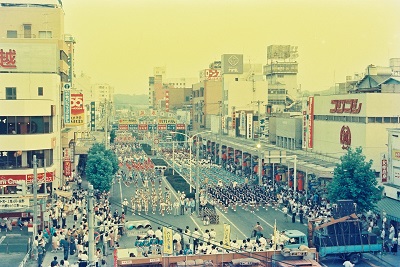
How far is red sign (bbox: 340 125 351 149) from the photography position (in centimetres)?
4125

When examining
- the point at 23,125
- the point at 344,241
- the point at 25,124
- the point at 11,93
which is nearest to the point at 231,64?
the point at 11,93

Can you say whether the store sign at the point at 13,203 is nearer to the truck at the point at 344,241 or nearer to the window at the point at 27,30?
the truck at the point at 344,241

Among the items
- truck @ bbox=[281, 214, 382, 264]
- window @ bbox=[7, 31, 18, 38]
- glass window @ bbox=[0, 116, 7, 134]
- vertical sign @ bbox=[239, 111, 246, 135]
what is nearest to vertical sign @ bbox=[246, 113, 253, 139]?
vertical sign @ bbox=[239, 111, 246, 135]

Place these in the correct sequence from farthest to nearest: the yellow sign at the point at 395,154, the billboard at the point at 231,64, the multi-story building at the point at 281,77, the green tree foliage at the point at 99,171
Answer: the multi-story building at the point at 281,77, the billboard at the point at 231,64, the green tree foliage at the point at 99,171, the yellow sign at the point at 395,154

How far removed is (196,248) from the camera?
22766 mm

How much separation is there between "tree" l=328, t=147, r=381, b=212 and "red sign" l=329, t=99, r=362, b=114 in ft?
37.9

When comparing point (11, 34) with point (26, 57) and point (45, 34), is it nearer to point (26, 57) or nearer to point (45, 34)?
point (45, 34)

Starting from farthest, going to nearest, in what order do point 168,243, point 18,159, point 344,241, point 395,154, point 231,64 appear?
point 231,64 < point 18,159 < point 395,154 < point 344,241 < point 168,243

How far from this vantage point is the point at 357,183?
1138 inches

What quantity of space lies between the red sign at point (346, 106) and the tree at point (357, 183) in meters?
11.5

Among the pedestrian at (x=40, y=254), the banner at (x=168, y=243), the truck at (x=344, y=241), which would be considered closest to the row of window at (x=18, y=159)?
the pedestrian at (x=40, y=254)

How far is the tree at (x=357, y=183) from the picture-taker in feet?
93.8

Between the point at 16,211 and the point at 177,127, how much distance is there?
1882 inches

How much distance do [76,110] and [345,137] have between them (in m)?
20.3
